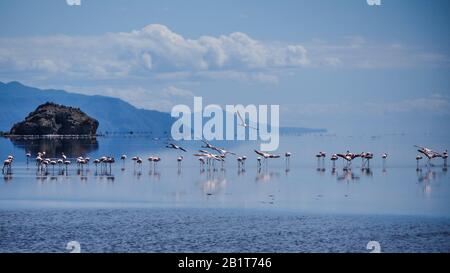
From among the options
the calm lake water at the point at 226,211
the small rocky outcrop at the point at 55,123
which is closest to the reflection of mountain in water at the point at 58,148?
the calm lake water at the point at 226,211

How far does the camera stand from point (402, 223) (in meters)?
16.8

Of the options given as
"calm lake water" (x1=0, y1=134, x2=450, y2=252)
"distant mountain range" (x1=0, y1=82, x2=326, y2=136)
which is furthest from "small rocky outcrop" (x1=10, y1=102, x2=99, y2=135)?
"calm lake water" (x1=0, y1=134, x2=450, y2=252)

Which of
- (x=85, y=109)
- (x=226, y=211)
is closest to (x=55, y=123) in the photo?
(x=85, y=109)

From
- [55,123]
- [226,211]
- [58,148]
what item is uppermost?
[55,123]

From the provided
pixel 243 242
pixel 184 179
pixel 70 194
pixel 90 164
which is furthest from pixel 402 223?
pixel 90 164

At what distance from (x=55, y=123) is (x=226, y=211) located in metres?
89.1

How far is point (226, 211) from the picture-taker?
62.0ft

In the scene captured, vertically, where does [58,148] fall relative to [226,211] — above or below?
above

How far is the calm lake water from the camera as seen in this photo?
48.5 ft

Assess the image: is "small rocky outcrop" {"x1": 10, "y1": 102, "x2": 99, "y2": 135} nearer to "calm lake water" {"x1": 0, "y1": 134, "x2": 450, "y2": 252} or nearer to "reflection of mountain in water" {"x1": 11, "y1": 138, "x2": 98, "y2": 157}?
"reflection of mountain in water" {"x1": 11, "y1": 138, "x2": 98, "y2": 157}

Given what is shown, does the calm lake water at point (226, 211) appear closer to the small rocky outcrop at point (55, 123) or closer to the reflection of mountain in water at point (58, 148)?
the reflection of mountain in water at point (58, 148)

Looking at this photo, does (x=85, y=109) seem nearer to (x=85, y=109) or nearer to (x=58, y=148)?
(x=85, y=109)

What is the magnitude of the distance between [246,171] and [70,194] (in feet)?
34.0
